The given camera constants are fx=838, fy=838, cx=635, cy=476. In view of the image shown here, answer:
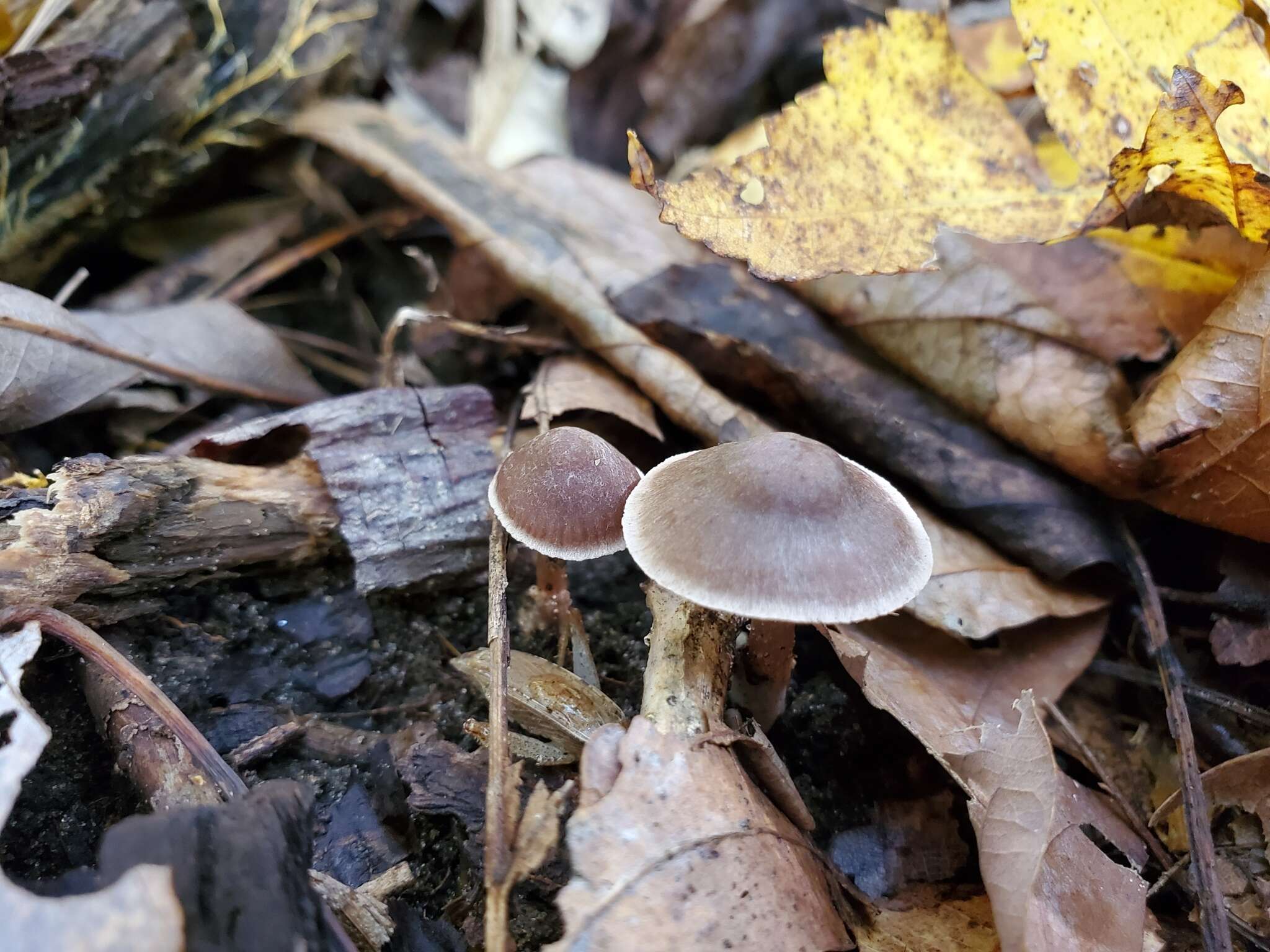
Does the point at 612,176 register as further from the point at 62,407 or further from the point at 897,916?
the point at 897,916

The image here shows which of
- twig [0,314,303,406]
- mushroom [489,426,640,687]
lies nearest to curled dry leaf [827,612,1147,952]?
mushroom [489,426,640,687]

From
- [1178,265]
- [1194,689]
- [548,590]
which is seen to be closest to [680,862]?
[548,590]

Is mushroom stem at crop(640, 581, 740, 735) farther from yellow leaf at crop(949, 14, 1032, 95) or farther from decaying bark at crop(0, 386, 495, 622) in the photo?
yellow leaf at crop(949, 14, 1032, 95)

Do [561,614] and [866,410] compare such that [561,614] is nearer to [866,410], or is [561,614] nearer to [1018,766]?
[866,410]

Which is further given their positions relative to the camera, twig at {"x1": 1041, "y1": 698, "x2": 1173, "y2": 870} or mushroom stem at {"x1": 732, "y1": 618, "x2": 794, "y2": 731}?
mushroom stem at {"x1": 732, "y1": 618, "x2": 794, "y2": 731}

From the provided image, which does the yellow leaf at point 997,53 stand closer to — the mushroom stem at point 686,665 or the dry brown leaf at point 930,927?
the mushroom stem at point 686,665
